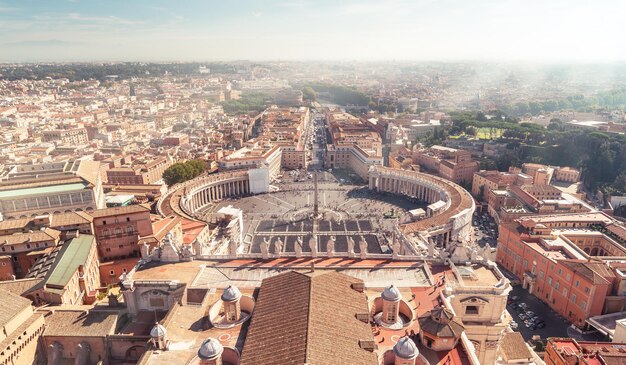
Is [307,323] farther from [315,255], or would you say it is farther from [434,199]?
[434,199]

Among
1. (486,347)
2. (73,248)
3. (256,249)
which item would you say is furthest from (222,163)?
(486,347)

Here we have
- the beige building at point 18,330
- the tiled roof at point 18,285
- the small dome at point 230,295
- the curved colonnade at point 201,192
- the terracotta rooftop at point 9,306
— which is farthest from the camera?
the curved colonnade at point 201,192

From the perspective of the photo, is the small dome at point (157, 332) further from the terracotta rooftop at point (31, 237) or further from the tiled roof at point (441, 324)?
the terracotta rooftop at point (31, 237)

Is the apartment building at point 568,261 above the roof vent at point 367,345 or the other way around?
the other way around

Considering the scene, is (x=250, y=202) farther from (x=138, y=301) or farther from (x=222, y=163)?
(x=138, y=301)

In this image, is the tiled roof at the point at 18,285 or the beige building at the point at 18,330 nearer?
the beige building at the point at 18,330

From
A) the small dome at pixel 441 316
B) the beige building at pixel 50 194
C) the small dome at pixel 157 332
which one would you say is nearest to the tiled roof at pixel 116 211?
the beige building at pixel 50 194
